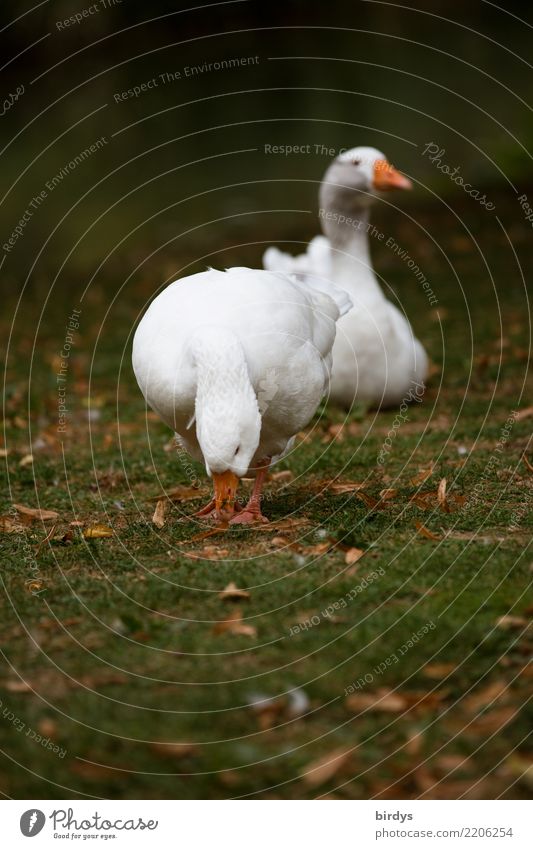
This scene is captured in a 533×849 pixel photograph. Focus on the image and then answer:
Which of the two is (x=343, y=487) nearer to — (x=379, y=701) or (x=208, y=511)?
(x=208, y=511)

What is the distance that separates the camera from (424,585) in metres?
5.03

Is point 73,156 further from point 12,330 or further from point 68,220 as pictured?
point 12,330

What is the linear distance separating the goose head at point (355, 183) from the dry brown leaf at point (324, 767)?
5634mm

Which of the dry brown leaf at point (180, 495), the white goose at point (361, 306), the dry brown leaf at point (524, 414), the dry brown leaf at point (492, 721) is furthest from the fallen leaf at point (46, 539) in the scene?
the dry brown leaf at point (524, 414)

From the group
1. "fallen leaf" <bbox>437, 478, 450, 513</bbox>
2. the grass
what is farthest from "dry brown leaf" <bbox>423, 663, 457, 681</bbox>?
"fallen leaf" <bbox>437, 478, 450, 513</bbox>

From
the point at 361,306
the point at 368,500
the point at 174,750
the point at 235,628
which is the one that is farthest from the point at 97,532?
the point at 361,306

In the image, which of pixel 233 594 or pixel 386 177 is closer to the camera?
pixel 233 594

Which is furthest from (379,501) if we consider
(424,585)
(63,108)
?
(63,108)

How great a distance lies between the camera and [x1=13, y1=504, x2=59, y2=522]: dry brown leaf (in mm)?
6660

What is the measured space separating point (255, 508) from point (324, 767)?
2358 mm

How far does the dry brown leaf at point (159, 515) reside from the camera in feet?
20.4

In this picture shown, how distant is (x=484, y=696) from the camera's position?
4156 mm
